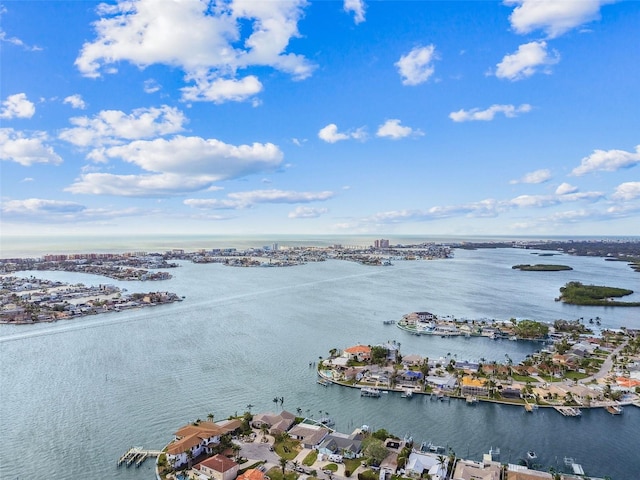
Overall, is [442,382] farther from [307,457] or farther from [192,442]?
[192,442]

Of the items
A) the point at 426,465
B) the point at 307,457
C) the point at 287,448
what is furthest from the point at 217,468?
the point at 426,465

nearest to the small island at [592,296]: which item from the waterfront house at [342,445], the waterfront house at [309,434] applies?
the waterfront house at [342,445]

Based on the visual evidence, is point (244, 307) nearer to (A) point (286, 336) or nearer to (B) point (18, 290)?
(A) point (286, 336)

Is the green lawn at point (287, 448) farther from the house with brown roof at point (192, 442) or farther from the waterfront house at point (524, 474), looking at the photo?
the waterfront house at point (524, 474)

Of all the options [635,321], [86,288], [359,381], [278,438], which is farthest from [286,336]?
[86,288]

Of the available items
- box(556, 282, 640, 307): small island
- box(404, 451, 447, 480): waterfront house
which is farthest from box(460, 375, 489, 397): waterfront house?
box(556, 282, 640, 307): small island
